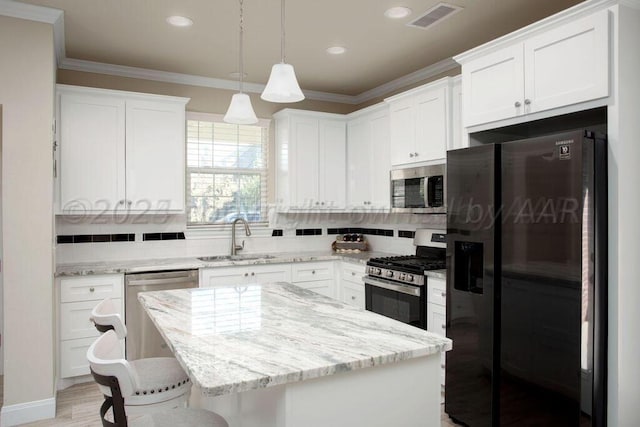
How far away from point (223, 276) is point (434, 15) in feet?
9.28

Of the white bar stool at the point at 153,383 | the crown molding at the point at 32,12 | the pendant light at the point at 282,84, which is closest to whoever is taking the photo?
the white bar stool at the point at 153,383

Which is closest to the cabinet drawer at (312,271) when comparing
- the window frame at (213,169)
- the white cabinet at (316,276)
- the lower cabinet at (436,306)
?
the white cabinet at (316,276)

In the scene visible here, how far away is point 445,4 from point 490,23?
0.54 m

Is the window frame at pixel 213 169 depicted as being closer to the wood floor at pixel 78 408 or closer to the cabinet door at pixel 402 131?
the cabinet door at pixel 402 131

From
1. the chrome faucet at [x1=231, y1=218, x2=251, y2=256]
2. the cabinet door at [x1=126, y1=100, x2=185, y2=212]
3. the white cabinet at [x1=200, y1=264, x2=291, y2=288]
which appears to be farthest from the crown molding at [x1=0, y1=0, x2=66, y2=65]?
the chrome faucet at [x1=231, y1=218, x2=251, y2=256]

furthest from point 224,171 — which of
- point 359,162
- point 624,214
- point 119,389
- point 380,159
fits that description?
point 624,214

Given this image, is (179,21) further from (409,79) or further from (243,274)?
(409,79)

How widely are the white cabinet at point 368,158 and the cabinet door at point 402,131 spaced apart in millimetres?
173

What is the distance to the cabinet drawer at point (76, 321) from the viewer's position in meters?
3.73

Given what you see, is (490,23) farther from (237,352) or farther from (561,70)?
(237,352)

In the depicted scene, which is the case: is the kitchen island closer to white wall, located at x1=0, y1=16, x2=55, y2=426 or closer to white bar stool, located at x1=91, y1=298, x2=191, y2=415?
white bar stool, located at x1=91, y1=298, x2=191, y2=415

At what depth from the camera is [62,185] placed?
3908mm

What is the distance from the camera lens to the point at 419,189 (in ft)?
→ 13.0

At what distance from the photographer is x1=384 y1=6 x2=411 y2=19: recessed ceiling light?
3184 millimetres
